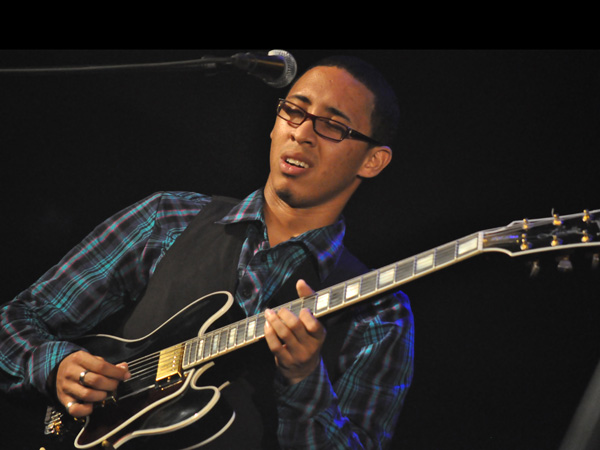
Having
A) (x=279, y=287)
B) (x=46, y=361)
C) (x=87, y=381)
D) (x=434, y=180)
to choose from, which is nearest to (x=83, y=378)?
(x=87, y=381)

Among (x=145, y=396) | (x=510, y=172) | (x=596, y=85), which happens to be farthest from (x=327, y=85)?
(x=145, y=396)

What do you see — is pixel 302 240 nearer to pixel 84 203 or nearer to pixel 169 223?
pixel 169 223

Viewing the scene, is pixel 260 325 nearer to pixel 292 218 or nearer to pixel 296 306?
pixel 296 306

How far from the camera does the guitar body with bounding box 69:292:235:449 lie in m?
1.50

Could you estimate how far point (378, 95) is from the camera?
5.80 feet

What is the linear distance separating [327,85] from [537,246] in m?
0.80

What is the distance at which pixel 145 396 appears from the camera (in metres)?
1.58

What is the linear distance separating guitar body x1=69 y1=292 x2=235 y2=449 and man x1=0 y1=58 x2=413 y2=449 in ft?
0.15

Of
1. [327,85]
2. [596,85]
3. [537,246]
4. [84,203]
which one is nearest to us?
[537,246]

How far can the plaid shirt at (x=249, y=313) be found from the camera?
1521mm

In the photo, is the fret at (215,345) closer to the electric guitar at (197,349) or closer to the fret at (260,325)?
the electric guitar at (197,349)

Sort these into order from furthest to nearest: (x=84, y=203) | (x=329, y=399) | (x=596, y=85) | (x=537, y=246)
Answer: (x=84, y=203), (x=596, y=85), (x=329, y=399), (x=537, y=246)

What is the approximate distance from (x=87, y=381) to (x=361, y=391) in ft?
2.41

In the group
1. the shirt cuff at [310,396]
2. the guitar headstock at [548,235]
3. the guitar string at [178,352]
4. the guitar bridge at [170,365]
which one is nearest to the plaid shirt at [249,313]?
the shirt cuff at [310,396]
